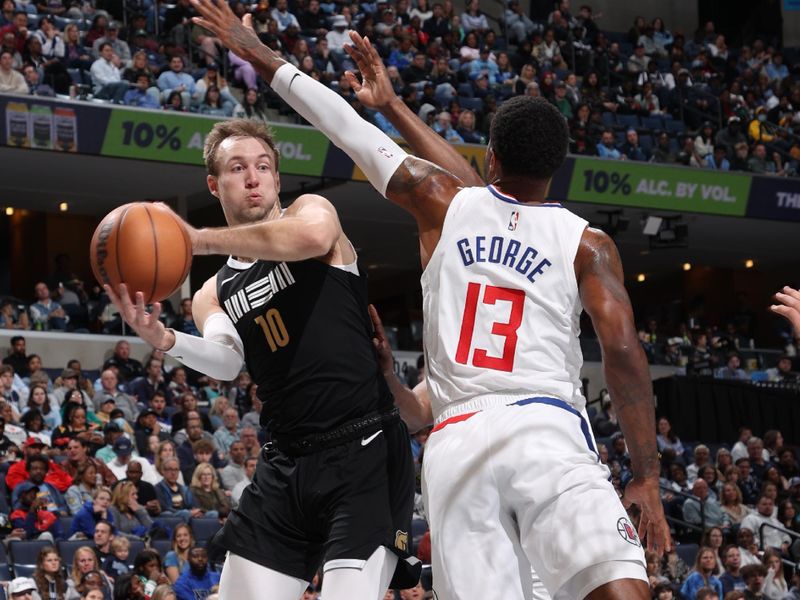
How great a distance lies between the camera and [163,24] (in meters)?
20.9

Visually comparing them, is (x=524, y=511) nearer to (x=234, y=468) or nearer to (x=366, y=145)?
(x=366, y=145)

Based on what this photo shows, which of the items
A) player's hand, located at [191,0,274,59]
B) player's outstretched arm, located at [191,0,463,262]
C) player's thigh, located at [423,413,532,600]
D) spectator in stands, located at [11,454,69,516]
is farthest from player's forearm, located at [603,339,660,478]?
spectator in stands, located at [11,454,69,516]

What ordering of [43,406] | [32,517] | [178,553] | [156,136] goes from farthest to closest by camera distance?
[156,136] < [43,406] < [32,517] < [178,553]

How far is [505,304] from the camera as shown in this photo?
13.6 ft

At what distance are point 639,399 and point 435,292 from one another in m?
0.72

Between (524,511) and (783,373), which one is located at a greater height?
(524,511)

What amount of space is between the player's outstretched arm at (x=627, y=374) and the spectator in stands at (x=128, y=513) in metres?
8.56

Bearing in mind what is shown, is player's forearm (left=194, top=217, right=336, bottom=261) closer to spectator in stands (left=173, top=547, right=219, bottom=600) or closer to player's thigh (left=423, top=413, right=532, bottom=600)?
player's thigh (left=423, top=413, right=532, bottom=600)

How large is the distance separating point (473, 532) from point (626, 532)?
46 centimetres

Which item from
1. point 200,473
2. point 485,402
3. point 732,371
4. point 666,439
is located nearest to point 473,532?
point 485,402

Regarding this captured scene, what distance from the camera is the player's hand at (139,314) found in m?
4.43

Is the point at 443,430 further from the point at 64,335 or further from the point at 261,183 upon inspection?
the point at 64,335

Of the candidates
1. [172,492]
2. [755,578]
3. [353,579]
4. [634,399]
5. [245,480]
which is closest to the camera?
[634,399]

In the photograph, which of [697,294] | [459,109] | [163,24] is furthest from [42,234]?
[697,294]
